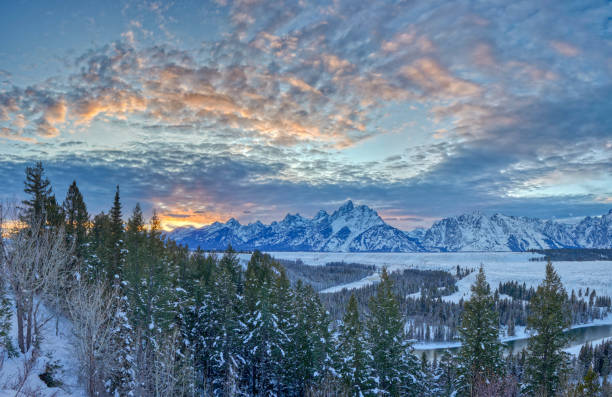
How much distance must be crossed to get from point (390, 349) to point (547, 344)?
45.7 feet

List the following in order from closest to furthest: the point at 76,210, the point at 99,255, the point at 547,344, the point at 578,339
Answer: the point at 547,344, the point at 99,255, the point at 76,210, the point at 578,339

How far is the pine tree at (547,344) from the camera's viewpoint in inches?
1207

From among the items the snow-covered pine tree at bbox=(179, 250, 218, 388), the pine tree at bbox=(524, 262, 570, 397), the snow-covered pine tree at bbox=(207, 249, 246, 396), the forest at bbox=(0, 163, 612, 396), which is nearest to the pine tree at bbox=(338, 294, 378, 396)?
the forest at bbox=(0, 163, 612, 396)

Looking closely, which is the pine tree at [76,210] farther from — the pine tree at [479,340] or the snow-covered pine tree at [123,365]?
the pine tree at [479,340]

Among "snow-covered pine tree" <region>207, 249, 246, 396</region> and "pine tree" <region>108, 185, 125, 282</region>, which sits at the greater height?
"pine tree" <region>108, 185, 125, 282</region>

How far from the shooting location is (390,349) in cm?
3266

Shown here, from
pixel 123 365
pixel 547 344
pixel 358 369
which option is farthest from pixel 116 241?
pixel 547 344

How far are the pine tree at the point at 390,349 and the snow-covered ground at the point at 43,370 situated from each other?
994 inches

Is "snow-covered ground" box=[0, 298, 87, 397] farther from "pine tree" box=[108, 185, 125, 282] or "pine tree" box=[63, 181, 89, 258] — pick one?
"pine tree" box=[63, 181, 89, 258]

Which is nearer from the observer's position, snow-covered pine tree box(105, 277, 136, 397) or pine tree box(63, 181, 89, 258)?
snow-covered pine tree box(105, 277, 136, 397)

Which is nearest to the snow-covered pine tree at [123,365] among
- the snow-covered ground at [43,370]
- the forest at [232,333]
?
the forest at [232,333]

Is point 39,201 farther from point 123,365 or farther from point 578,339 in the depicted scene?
point 578,339

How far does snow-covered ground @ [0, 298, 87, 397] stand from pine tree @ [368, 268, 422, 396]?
82.9ft

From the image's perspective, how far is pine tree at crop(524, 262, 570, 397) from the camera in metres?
30.7
